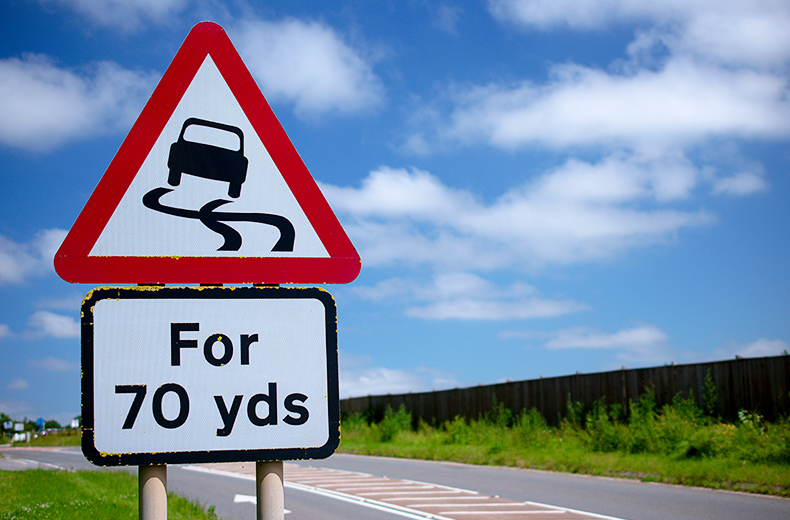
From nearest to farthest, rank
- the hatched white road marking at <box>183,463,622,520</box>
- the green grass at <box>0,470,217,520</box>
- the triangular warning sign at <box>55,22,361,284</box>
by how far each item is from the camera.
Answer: the triangular warning sign at <box>55,22,361,284</box>
the green grass at <box>0,470,217,520</box>
the hatched white road marking at <box>183,463,622,520</box>

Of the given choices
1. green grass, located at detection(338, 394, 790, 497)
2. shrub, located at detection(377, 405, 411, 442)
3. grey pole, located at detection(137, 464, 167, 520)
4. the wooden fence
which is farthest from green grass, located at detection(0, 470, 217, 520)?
shrub, located at detection(377, 405, 411, 442)

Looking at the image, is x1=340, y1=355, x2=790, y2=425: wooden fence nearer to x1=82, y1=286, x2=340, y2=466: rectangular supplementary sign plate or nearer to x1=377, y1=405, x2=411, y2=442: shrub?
x1=377, y1=405, x2=411, y2=442: shrub

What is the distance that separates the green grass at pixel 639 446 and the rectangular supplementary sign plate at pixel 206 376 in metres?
11.7

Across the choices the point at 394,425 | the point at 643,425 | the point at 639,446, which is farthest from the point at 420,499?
the point at 394,425

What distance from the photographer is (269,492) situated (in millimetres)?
1664

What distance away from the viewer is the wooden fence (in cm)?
1719

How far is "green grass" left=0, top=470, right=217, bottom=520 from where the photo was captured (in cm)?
865

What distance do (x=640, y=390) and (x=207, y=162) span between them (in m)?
20.9

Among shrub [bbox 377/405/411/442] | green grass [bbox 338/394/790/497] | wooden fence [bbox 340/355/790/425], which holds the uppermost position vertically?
wooden fence [bbox 340/355/790/425]

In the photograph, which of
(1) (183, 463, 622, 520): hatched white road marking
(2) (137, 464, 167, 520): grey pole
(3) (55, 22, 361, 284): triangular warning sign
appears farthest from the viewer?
(1) (183, 463, 622, 520): hatched white road marking

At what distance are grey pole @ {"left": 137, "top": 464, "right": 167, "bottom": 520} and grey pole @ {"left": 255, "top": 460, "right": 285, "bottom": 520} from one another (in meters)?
0.23

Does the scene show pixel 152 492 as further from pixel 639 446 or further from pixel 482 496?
pixel 639 446

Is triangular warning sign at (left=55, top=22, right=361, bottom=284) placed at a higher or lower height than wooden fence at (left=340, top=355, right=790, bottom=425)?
higher

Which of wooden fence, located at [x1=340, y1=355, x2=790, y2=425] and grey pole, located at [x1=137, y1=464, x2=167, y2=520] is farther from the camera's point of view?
wooden fence, located at [x1=340, y1=355, x2=790, y2=425]
